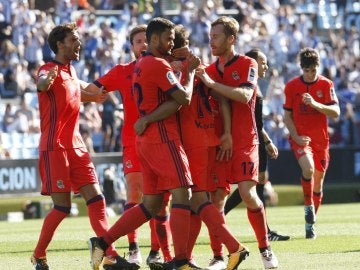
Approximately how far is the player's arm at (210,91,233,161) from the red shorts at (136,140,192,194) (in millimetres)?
699

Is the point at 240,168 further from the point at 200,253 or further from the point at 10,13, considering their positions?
the point at 10,13

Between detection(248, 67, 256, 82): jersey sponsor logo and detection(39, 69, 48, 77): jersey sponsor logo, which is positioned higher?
detection(39, 69, 48, 77): jersey sponsor logo

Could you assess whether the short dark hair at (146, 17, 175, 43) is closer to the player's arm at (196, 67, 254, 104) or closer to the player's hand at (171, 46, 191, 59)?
the player's hand at (171, 46, 191, 59)

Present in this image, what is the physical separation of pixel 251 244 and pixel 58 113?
4086mm

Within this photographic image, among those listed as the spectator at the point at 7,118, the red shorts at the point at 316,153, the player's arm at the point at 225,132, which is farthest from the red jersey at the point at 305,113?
the spectator at the point at 7,118

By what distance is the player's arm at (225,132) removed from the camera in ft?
36.8

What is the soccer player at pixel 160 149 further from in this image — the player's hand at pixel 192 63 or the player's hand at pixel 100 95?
the player's hand at pixel 100 95

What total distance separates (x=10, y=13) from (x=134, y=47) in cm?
1736

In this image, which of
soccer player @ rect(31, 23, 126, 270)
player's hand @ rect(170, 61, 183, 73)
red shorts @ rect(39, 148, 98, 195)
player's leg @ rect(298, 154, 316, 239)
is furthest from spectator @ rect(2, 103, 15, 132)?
player's hand @ rect(170, 61, 183, 73)

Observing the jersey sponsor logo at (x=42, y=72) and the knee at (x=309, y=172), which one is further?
the knee at (x=309, y=172)

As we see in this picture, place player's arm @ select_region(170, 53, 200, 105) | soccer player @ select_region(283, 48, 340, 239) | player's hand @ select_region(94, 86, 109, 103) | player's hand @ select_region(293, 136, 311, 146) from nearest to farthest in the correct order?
player's arm @ select_region(170, 53, 200, 105), player's hand @ select_region(94, 86, 109, 103), soccer player @ select_region(283, 48, 340, 239), player's hand @ select_region(293, 136, 311, 146)

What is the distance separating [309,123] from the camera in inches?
630

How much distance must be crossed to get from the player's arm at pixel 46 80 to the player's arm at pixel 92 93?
4.13 feet

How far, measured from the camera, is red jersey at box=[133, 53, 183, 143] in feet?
34.4
